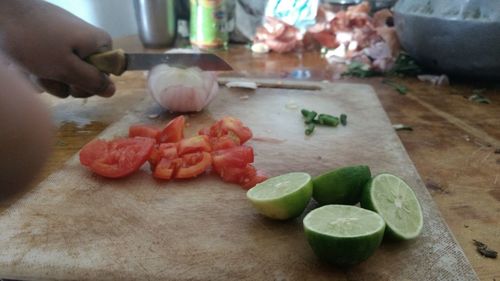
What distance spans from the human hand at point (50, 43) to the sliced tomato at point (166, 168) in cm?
37

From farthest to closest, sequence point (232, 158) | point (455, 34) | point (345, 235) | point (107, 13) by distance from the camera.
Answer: point (107, 13), point (455, 34), point (232, 158), point (345, 235)

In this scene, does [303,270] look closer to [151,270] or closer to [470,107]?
[151,270]

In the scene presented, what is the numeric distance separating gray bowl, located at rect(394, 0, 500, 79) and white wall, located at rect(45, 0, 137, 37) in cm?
149

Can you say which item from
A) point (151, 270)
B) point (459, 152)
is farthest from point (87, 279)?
point (459, 152)

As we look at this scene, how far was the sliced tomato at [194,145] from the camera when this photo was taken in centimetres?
92

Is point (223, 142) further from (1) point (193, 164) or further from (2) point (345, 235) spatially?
(2) point (345, 235)

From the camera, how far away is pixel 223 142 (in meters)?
0.97

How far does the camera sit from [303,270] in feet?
2.06

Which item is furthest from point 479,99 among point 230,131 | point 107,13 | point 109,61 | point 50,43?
point 107,13

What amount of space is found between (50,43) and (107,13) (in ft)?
5.22

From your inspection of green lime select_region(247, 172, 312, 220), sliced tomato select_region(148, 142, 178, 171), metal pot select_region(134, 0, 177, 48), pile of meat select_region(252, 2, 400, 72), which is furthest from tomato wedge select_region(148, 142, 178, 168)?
metal pot select_region(134, 0, 177, 48)

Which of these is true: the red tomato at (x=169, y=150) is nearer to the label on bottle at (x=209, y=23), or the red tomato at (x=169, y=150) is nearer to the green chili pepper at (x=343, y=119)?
the green chili pepper at (x=343, y=119)

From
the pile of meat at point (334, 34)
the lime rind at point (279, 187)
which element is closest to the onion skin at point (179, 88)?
the lime rind at point (279, 187)

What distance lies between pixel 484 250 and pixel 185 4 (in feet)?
6.94
